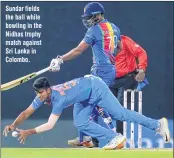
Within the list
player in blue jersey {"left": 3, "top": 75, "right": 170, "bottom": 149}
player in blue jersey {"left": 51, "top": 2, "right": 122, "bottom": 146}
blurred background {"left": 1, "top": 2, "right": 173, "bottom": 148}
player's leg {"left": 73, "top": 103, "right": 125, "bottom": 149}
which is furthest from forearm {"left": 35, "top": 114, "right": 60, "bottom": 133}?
blurred background {"left": 1, "top": 2, "right": 173, "bottom": 148}

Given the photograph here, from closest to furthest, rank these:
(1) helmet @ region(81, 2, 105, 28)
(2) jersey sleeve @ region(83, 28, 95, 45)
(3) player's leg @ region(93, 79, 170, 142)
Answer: (3) player's leg @ region(93, 79, 170, 142), (2) jersey sleeve @ region(83, 28, 95, 45), (1) helmet @ region(81, 2, 105, 28)

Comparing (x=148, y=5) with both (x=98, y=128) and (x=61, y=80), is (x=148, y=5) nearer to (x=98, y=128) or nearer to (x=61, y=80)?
(x=61, y=80)

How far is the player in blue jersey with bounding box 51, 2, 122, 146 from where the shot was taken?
10844 mm

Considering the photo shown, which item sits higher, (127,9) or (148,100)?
(127,9)

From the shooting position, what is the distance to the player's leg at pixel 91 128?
1019 cm

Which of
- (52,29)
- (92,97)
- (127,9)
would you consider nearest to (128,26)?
(127,9)

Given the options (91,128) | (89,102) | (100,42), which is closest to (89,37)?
(100,42)

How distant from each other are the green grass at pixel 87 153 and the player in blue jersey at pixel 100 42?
708mm

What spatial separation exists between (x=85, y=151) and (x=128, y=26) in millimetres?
2440

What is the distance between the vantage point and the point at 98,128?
10.2m

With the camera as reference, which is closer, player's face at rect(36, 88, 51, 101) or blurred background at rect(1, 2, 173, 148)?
player's face at rect(36, 88, 51, 101)

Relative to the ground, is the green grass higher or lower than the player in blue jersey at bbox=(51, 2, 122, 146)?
lower

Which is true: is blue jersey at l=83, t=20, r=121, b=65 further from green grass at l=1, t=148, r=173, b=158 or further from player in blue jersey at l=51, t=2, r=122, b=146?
green grass at l=1, t=148, r=173, b=158

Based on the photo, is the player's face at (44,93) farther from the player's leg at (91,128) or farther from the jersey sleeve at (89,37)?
the jersey sleeve at (89,37)
